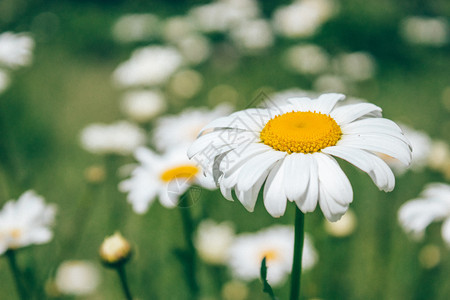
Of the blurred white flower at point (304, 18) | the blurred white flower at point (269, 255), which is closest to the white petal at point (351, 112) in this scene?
the blurred white flower at point (269, 255)

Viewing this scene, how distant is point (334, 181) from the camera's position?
659mm

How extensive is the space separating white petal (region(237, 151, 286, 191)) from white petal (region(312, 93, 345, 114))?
Answer: 7.2 inches

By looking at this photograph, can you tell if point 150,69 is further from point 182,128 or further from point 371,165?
point 371,165

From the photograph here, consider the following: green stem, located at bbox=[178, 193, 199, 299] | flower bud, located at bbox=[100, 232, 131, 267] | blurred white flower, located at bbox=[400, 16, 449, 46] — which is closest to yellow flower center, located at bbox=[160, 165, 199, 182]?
green stem, located at bbox=[178, 193, 199, 299]

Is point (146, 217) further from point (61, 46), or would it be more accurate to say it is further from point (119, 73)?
point (61, 46)

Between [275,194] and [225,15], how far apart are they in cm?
239

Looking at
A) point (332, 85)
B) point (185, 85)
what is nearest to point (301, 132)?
point (332, 85)

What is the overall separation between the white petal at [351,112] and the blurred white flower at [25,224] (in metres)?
0.68

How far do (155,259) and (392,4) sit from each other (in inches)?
135

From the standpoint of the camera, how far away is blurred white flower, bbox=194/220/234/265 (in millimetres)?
1464

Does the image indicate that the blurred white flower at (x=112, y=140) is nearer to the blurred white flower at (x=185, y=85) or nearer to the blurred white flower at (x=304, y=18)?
the blurred white flower at (x=185, y=85)

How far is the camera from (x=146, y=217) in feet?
6.77

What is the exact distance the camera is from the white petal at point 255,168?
678 mm

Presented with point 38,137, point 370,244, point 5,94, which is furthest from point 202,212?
point 5,94
